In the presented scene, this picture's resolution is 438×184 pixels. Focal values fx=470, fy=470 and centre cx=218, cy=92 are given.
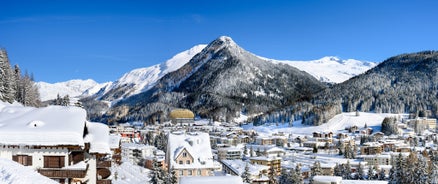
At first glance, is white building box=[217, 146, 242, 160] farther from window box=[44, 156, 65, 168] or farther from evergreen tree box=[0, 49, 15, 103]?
window box=[44, 156, 65, 168]

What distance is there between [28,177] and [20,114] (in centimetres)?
1006

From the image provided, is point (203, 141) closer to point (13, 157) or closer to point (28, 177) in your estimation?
point (13, 157)

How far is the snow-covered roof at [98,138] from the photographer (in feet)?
91.4

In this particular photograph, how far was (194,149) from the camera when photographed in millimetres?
66312

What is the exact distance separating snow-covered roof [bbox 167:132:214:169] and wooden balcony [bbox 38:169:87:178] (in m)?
40.6

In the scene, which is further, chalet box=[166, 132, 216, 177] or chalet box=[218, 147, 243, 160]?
chalet box=[218, 147, 243, 160]

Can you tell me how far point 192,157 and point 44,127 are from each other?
4240 centimetres

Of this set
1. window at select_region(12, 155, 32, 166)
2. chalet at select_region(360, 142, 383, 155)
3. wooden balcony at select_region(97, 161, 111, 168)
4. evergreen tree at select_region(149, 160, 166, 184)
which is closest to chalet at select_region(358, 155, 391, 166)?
chalet at select_region(360, 142, 383, 155)

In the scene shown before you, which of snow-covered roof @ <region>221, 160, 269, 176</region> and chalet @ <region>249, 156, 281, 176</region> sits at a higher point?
snow-covered roof @ <region>221, 160, 269, 176</region>

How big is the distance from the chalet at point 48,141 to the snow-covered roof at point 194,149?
3989 cm

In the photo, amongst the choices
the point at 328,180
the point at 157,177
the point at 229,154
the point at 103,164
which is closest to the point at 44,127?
the point at 103,164

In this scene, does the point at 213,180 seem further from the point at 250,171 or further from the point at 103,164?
the point at 250,171

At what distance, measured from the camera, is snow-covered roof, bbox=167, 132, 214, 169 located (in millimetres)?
65375

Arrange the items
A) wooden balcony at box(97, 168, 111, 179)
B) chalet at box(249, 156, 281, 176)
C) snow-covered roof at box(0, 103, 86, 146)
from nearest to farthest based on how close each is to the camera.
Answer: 1. snow-covered roof at box(0, 103, 86, 146)
2. wooden balcony at box(97, 168, 111, 179)
3. chalet at box(249, 156, 281, 176)
